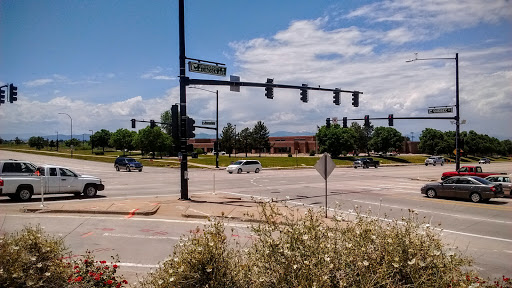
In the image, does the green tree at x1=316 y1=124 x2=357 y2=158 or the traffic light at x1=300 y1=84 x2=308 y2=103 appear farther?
the green tree at x1=316 y1=124 x2=357 y2=158

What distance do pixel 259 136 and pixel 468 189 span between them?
280 ft

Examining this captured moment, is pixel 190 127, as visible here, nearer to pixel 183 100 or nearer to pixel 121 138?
pixel 183 100

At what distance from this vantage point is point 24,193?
1706 cm

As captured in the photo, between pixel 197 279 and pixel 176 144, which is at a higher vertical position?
pixel 176 144

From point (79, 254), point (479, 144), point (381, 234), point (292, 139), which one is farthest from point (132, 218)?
point (479, 144)

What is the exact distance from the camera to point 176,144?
56.7 ft

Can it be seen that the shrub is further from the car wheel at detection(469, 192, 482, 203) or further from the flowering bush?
the car wheel at detection(469, 192, 482, 203)

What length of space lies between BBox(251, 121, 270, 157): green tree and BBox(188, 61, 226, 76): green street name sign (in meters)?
84.1

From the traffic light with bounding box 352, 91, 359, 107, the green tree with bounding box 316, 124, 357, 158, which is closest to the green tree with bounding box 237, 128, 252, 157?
the green tree with bounding box 316, 124, 357, 158

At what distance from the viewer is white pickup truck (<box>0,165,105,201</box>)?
54.6 ft

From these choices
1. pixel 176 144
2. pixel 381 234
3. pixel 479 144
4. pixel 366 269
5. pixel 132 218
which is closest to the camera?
pixel 366 269

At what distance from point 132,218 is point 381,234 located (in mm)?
10568

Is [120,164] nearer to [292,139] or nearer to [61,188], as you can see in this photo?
[61,188]

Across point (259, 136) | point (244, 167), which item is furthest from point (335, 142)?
point (244, 167)
